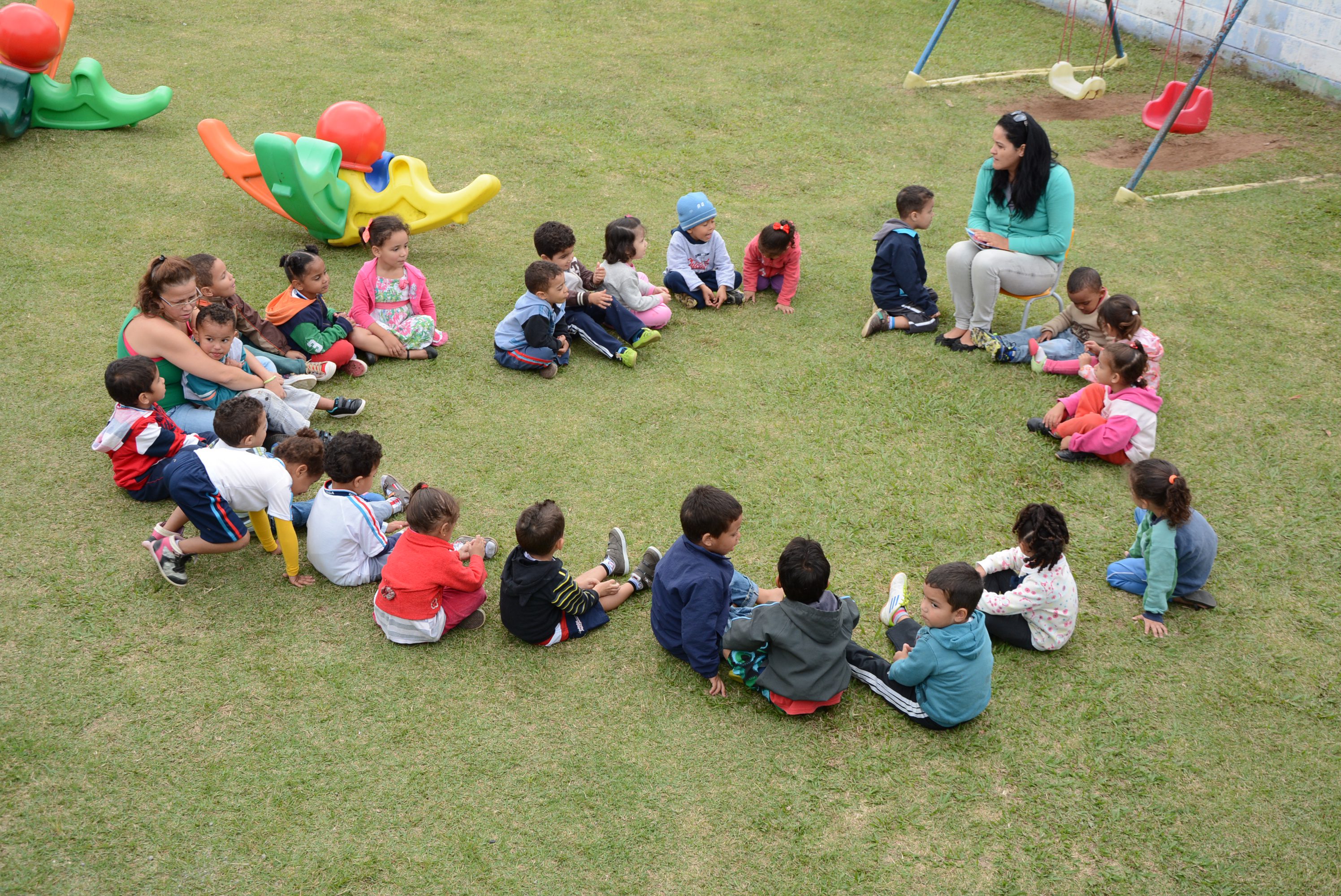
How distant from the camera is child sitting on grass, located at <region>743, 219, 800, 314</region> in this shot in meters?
6.83

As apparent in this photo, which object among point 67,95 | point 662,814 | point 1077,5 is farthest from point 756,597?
point 1077,5

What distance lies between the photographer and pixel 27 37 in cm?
829

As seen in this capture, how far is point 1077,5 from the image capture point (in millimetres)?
12703

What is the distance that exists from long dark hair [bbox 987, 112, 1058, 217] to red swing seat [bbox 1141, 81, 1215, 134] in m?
3.25

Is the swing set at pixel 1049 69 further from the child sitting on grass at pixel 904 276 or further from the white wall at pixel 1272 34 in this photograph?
the child sitting on grass at pixel 904 276

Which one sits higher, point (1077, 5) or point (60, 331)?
point (1077, 5)

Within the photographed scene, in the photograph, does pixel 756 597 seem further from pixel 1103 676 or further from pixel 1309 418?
pixel 1309 418

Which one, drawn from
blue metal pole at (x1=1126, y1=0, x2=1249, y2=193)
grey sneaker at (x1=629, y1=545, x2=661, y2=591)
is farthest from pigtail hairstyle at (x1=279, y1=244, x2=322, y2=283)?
blue metal pole at (x1=1126, y1=0, x2=1249, y2=193)

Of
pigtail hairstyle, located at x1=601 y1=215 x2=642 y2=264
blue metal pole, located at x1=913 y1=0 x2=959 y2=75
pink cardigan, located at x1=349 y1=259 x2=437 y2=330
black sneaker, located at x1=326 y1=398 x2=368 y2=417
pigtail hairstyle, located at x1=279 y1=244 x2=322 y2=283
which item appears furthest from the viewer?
blue metal pole, located at x1=913 y1=0 x2=959 y2=75

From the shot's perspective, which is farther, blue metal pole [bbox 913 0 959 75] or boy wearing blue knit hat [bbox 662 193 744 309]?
blue metal pole [bbox 913 0 959 75]

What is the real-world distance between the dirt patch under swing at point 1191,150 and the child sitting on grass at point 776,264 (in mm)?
4323

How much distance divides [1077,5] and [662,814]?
12.9m

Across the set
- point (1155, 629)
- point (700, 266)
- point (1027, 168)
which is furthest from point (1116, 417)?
point (700, 266)

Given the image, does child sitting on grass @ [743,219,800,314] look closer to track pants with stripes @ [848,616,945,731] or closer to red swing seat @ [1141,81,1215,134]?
track pants with stripes @ [848,616,945,731]
